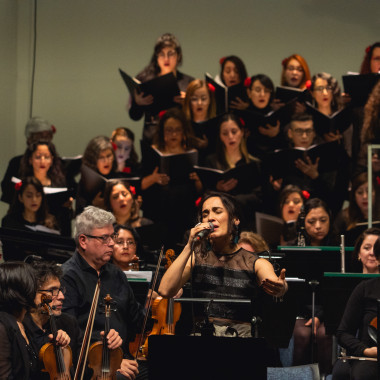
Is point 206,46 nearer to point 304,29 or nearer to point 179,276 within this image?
point 304,29

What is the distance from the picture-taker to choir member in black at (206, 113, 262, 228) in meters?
5.82

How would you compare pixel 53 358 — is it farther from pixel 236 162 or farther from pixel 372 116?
pixel 372 116

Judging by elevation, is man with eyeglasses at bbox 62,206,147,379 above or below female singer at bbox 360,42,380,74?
below

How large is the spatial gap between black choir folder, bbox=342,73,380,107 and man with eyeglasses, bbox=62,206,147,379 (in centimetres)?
272

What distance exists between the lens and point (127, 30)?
28.3 ft

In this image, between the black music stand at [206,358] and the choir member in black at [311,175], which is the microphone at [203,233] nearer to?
the black music stand at [206,358]

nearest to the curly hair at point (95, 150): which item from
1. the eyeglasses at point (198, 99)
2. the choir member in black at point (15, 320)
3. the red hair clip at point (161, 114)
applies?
the red hair clip at point (161, 114)

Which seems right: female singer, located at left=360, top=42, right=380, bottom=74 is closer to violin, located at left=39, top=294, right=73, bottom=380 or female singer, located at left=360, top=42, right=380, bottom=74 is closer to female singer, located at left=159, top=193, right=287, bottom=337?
female singer, located at left=159, top=193, right=287, bottom=337

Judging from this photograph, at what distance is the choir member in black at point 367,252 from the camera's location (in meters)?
4.65

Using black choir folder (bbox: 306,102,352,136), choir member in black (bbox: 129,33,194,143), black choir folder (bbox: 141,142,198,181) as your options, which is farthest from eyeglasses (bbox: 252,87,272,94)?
black choir folder (bbox: 141,142,198,181)

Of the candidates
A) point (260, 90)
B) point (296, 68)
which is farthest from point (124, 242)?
point (296, 68)

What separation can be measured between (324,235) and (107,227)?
1870 mm

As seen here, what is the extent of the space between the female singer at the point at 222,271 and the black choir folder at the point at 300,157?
7.70 feet

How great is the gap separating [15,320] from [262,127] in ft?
11.8
